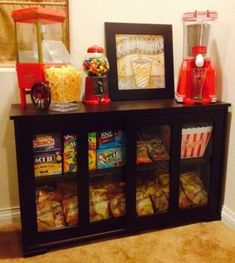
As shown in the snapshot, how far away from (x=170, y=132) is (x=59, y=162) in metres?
0.68

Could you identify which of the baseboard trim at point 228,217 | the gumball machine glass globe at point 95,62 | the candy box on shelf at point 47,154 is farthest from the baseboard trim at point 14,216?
the gumball machine glass globe at point 95,62

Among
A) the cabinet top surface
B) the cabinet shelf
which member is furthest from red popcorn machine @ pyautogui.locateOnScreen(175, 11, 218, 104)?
the cabinet shelf

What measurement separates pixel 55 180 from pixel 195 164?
36.3 inches

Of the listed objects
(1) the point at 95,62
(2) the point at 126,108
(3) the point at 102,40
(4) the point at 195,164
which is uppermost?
(3) the point at 102,40

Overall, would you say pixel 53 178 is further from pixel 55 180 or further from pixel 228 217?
pixel 228 217

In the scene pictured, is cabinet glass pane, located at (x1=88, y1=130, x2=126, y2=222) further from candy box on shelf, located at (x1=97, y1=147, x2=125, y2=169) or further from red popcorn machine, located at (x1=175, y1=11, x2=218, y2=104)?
red popcorn machine, located at (x1=175, y1=11, x2=218, y2=104)

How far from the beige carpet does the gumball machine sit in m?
0.86

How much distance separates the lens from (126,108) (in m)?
1.81

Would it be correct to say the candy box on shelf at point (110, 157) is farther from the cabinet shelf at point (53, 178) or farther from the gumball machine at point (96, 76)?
the gumball machine at point (96, 76)

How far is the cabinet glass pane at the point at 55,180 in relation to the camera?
67.7 inches

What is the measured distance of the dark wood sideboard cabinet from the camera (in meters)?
1.70

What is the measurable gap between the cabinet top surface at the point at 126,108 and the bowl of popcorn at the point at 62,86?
57 millimetres

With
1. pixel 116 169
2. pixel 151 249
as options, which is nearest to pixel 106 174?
pixel 116 169

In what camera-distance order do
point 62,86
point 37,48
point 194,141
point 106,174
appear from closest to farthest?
point 62,86 < point 37,48 < point 106,174 < point 194,141
